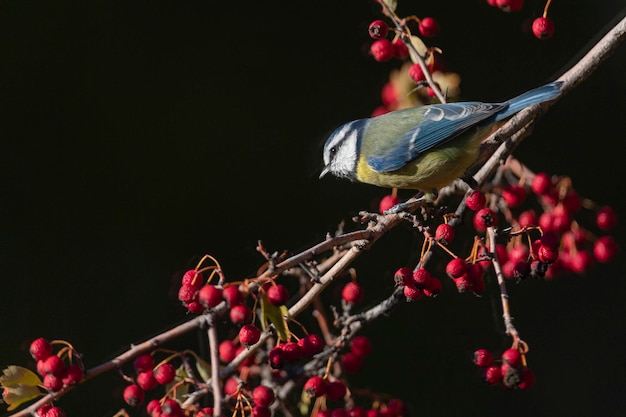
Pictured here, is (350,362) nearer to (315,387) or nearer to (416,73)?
(315,387)

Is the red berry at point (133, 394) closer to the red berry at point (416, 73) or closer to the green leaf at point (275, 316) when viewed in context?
the green leaf at point (275, 316)

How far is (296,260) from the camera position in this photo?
4.14 feet

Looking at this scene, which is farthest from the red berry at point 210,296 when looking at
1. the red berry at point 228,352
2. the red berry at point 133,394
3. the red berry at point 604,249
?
the red berry at point 604,249

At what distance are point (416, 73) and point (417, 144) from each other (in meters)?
0.21

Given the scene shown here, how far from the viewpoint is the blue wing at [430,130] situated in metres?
1.96

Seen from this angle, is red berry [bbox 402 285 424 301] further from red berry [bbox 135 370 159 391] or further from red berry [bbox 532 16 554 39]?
red berry [bbox 532 16 554 39]

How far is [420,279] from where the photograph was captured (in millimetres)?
1477

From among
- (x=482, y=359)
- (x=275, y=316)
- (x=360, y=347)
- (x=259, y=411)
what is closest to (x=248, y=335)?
(x=275, y=316)

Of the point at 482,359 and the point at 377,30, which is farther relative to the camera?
the point at 377,30

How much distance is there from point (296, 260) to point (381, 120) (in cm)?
101

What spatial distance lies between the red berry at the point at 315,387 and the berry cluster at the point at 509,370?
31 cm

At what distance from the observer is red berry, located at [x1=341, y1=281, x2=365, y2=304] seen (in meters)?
1.62

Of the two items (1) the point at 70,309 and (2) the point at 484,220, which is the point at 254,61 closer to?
(1) the point at 70,309

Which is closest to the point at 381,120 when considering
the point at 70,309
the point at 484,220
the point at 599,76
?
the point at 484,220
